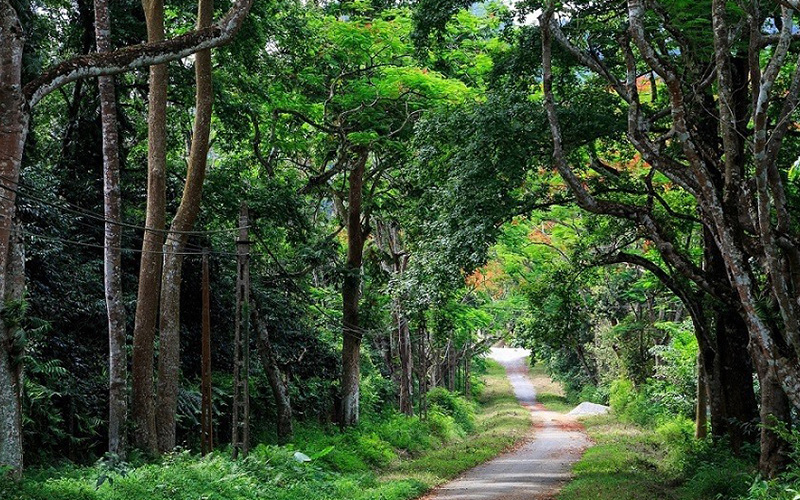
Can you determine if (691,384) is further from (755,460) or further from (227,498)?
(227,498)

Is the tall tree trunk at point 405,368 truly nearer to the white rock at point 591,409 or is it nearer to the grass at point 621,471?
the grass at point 621,471

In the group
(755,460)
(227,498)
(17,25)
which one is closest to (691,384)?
(755,460)

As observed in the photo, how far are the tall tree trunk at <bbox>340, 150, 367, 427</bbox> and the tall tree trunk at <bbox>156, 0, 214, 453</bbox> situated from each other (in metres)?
7.98

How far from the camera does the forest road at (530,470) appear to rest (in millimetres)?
15188

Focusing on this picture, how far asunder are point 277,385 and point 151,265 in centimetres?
682

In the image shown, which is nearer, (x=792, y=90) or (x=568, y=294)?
(x=792, y=90)

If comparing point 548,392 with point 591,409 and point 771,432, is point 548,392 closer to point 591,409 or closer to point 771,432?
point 591,409

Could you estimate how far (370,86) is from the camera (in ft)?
61.1

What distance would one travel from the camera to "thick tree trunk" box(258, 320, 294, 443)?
19828 mm

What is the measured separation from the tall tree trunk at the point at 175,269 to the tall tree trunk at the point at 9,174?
5.48 metres

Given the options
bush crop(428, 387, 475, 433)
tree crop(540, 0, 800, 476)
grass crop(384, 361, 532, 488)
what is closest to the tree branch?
tree crop(540, 0, 800, 476)

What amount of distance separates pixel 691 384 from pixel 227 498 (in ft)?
61.5

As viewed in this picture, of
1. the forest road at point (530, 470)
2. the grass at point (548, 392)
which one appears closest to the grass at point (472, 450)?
the forest road at point (530, 470)

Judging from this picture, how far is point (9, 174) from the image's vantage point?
891 centimetres
